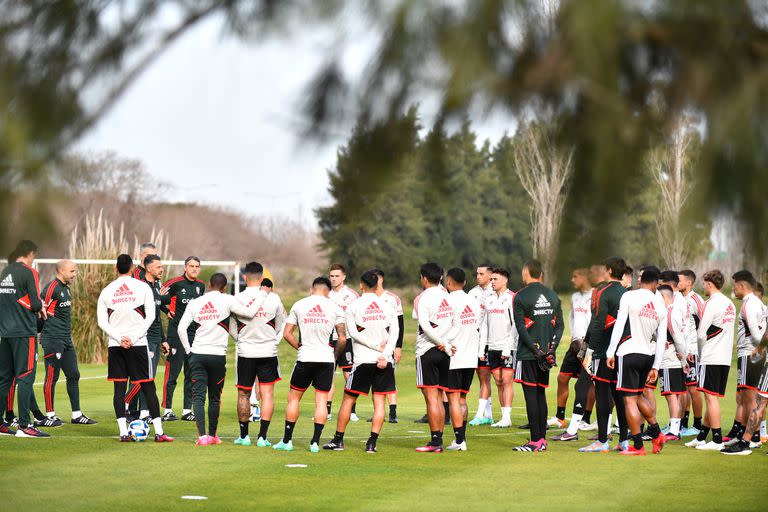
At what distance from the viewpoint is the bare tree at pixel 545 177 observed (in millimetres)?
2422

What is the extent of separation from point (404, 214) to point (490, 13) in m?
0.55

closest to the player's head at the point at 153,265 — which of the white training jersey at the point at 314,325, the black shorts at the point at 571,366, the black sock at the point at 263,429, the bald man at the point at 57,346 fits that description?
the bald man at the point at 57,346

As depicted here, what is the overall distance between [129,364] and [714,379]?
21.7 feet

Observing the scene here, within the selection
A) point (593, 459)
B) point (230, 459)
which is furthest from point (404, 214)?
point (593, 459)

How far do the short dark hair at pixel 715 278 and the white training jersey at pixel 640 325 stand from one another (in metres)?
8.09

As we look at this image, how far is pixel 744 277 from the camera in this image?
2674 mm

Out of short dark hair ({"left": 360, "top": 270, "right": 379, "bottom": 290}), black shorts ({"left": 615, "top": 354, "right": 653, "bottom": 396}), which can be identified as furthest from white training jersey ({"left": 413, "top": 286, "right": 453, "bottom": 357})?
short dark hair ({"left": 360, "top": 270, "right": 379, "bottom": 290})

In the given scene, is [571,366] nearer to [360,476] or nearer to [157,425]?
[360,476]

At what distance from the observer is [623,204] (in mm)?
2410

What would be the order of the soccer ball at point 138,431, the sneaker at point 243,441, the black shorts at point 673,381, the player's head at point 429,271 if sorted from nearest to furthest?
1. the player's head at point 429,271
2. the sneaker at point 243,441
3. the soccer ball at point 138,431
4. the black shorts at point 673,381

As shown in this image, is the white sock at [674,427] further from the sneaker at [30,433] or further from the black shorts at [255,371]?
the sneaker at [30,433]

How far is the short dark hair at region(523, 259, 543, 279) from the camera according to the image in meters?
2.50

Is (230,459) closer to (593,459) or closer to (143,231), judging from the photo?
(593,459)

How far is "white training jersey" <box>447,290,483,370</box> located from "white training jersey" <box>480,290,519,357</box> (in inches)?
97.6
